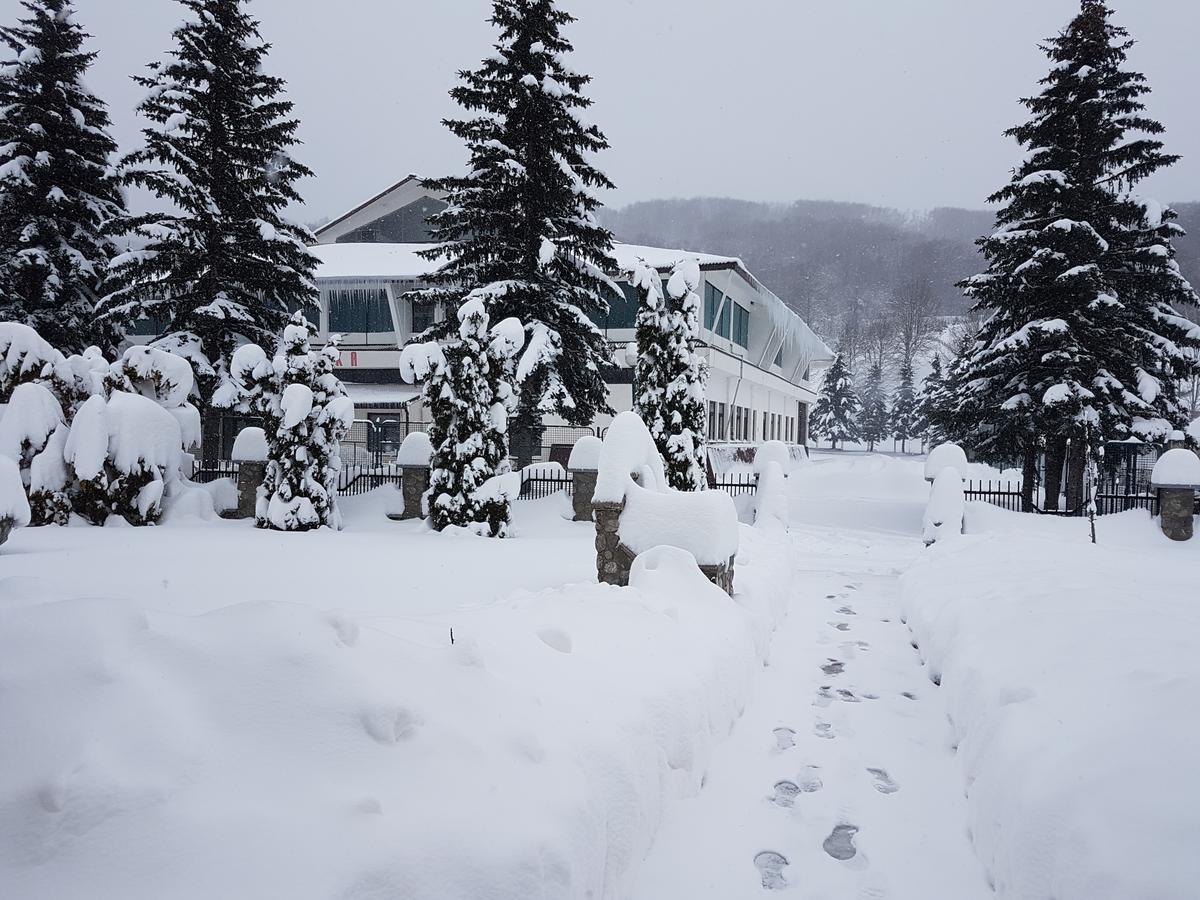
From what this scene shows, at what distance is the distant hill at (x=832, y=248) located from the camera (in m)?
103

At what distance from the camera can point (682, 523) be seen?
6.85 meters

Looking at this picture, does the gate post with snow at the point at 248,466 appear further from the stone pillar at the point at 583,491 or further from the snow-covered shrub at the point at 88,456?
the stone pillar at the point at 583,491

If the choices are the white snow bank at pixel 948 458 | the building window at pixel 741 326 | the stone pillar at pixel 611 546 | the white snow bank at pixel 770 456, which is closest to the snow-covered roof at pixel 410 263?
the building window at pixel 741 326

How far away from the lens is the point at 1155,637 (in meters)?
4.29

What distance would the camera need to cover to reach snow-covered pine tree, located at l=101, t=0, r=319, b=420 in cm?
1644

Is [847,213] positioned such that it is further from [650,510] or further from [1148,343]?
[650,510]

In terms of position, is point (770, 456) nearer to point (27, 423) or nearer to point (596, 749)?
point (596, 749)

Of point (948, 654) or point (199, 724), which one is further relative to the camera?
point (948, 654)

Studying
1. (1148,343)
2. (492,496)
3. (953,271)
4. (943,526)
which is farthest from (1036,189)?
(953,271)

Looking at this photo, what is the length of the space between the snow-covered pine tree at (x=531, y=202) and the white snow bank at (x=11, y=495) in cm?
975

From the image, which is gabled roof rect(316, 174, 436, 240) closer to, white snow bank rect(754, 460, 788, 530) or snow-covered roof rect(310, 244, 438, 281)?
snow-covered roof rect(310, 244, 438, 281)

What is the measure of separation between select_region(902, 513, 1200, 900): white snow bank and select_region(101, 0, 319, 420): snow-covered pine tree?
17.1m

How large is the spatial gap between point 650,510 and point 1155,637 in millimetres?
4137

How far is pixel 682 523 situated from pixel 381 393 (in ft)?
67.7
